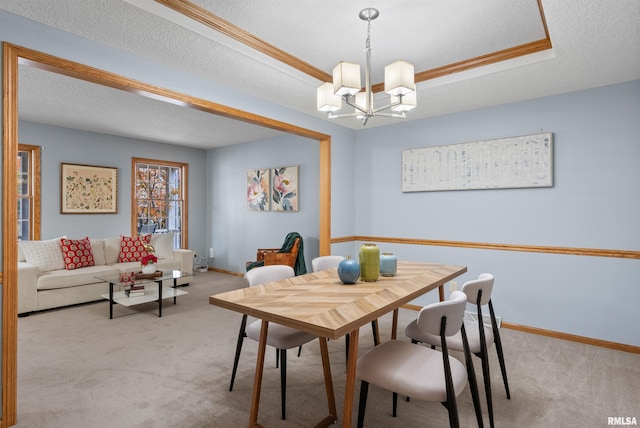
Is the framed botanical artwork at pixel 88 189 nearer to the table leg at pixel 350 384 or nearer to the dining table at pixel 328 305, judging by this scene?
the dining table at pixel 328 305

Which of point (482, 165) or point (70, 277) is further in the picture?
point (70, 277)

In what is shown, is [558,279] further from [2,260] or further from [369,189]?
[2,260]

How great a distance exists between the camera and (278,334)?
2.13m

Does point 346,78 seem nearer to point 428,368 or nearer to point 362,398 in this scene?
point 428,368

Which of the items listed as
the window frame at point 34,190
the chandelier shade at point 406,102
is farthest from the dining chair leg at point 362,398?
the window frame at point 34,190

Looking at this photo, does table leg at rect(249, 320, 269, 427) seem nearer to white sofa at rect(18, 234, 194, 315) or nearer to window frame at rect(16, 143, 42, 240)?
white sofa at rect(18, 234, 194, 315)

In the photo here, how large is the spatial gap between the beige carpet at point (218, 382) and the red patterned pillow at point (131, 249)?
1.66m

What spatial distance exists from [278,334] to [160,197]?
5.36m

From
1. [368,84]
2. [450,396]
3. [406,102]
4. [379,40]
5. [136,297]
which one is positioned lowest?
[136,297]

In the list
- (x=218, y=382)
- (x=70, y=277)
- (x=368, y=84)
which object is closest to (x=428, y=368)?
(x=218, y=382)

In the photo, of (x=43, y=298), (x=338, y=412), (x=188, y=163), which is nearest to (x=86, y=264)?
(x=43, y=298)

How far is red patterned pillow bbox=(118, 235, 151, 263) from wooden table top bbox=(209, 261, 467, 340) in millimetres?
3946

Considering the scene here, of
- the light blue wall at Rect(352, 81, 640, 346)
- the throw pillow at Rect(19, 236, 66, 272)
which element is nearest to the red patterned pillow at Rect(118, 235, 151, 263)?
the throw pillow at Rect(19, 236, 66, 272)

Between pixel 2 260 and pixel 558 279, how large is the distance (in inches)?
171
